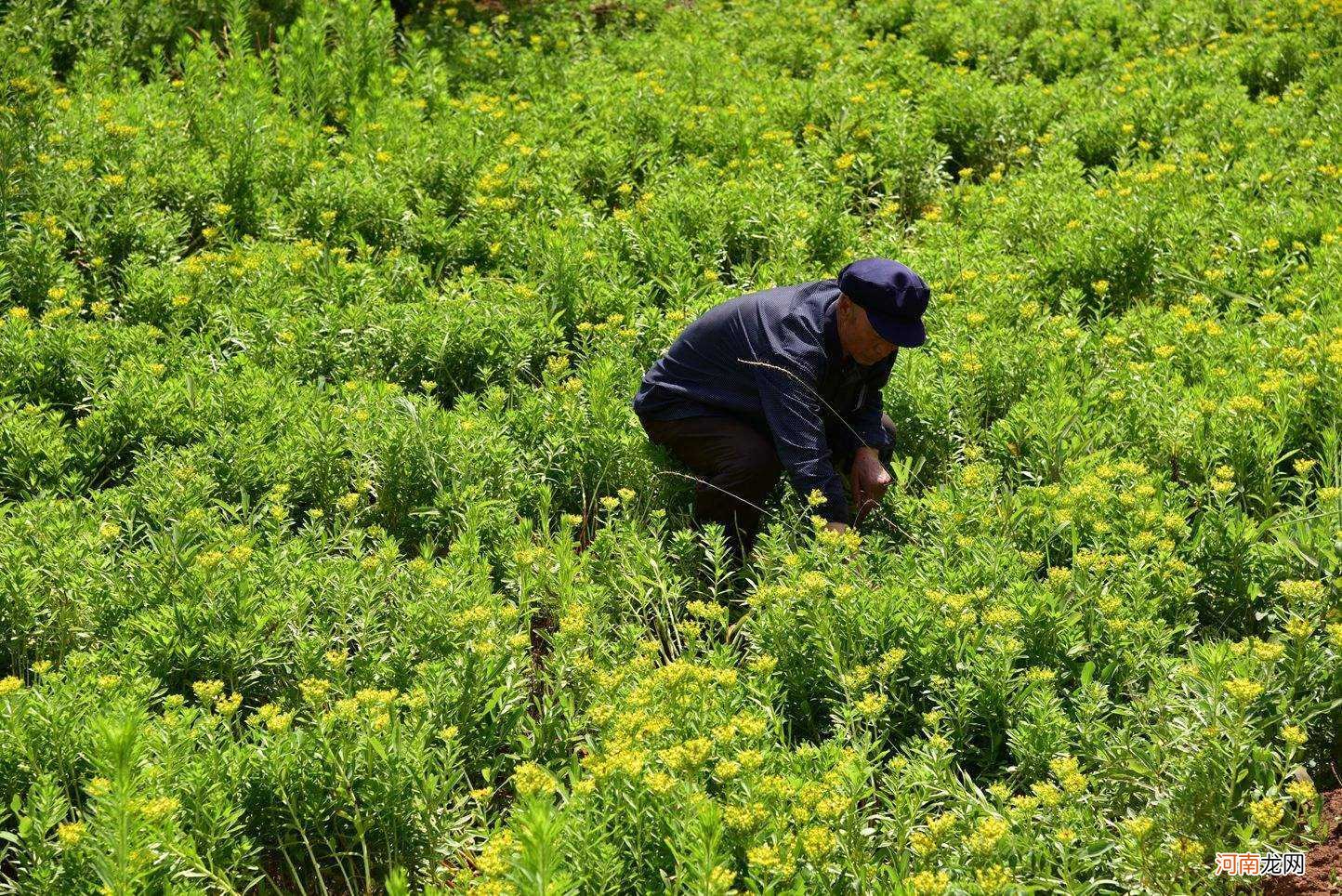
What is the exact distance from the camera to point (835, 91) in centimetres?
932

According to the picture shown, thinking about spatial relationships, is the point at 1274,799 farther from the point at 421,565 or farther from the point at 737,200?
the point at 737,200

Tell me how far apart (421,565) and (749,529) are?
1.51 m

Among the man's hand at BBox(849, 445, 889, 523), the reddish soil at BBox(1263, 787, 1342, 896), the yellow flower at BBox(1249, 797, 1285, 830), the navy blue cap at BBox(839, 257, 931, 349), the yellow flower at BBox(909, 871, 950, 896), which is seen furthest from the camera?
the man's hand at BBox(849, 445, 889, 523)

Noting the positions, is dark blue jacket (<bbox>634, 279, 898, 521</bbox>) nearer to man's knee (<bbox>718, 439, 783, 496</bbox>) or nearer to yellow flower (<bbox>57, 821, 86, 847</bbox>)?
man's knee (<bbox>718, 439, 783, 496</bbox>)

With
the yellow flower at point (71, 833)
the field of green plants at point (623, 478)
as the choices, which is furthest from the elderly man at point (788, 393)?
the yellow flower at point (71, 833)

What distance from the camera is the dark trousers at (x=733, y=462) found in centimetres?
552

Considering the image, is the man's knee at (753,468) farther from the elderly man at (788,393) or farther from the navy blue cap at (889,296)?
the navy blue cap at (889,296)

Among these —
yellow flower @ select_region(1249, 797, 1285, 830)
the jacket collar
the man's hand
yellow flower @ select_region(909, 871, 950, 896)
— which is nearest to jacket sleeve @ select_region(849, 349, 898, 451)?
the man's hand

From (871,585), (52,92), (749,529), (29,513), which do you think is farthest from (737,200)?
(52,92)

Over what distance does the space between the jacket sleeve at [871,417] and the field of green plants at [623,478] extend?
30cm

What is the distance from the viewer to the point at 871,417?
5543 millimetres

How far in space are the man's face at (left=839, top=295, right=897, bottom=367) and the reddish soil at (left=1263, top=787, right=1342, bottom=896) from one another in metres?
2.22

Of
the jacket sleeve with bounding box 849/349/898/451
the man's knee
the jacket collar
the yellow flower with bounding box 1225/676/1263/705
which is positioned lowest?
the man's knee

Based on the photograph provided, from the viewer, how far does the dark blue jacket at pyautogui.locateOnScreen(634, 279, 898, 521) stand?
5.21 metres
